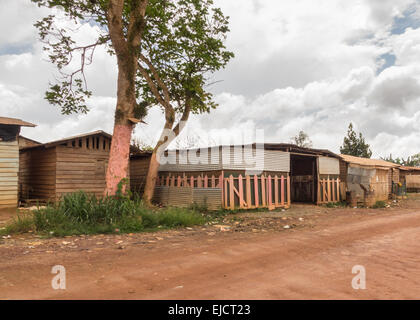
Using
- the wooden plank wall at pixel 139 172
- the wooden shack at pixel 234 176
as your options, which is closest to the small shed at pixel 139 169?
the wooden plank wall at pixel 139 172

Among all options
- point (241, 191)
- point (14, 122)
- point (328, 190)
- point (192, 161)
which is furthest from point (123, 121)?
point (328, 190)

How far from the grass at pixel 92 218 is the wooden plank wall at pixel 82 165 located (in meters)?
6.73

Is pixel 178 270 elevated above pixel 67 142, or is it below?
below

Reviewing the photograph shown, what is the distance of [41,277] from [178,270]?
196 cm

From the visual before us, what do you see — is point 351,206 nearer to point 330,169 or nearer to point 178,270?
point 330,169

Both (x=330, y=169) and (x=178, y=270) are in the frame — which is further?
(x=330, y=169)

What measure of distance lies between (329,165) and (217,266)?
52.3 ft

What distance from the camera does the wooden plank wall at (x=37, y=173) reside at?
1573cm

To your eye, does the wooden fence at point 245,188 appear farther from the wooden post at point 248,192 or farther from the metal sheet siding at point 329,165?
the metal sheet siding at point 329,165

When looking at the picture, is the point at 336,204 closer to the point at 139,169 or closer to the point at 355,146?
the point at 139,169

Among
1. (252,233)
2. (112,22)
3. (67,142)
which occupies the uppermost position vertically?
(112,22)
